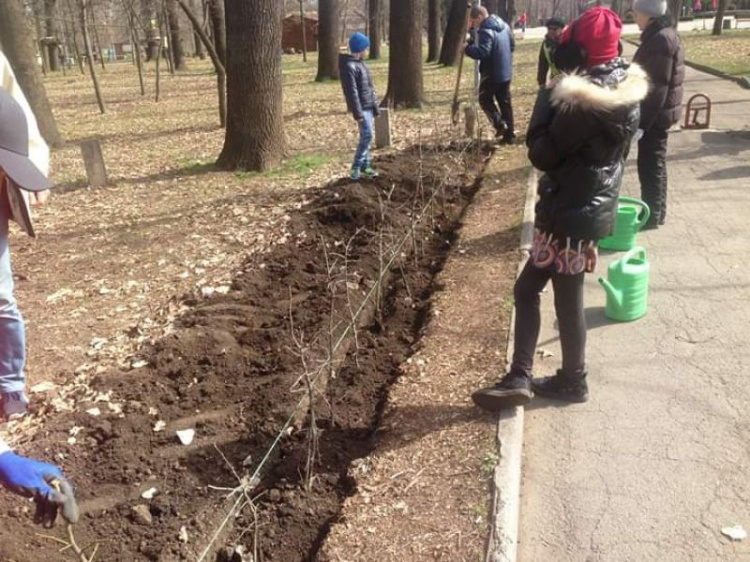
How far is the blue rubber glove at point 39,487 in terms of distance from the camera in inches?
79.8

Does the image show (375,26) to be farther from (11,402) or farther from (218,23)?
(11,402)

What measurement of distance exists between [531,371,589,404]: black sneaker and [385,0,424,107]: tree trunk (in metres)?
10.4

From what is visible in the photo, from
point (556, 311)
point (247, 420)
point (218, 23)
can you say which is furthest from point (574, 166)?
point (218, 23)

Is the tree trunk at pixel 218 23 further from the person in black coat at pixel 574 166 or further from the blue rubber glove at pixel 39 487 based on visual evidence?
the blue rubber glove at pixel 39 487

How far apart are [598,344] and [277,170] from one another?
5715mm

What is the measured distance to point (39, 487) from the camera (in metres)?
2.03

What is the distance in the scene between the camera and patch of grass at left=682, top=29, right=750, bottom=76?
16.6m

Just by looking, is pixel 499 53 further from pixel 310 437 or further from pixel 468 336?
pixel 310 437

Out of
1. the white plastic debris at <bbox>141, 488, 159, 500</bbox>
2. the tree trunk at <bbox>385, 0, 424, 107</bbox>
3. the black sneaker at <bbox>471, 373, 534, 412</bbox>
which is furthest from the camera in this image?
the tree trunk at <bbox>385, 0, 424, 107</bbox>

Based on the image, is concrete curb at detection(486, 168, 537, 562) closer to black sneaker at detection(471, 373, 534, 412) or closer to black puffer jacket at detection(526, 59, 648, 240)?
black sneaker at detection(471, 373, 534, 412)

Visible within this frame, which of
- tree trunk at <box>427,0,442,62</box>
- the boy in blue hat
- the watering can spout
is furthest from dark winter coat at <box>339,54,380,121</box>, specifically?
tree trunk at <box>427,0,442,62</box>

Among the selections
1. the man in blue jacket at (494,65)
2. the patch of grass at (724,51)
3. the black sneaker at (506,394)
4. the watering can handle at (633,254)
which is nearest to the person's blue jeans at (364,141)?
the man in blue jacket at (494,65)

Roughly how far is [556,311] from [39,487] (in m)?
2.48

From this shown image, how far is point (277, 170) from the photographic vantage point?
8.97 meters
